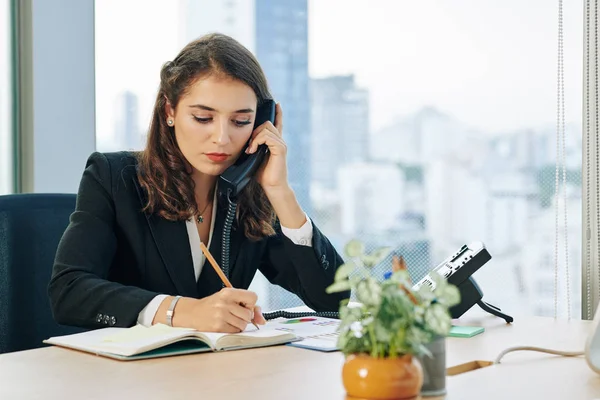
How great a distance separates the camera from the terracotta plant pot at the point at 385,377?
3.15 ft

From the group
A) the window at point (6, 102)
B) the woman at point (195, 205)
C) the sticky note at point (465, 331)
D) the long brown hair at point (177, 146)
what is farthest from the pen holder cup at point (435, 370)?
the window at point (6, 102)

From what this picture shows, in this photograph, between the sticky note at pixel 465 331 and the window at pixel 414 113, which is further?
the window at pixel 414 113

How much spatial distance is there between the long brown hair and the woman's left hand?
0.07 m

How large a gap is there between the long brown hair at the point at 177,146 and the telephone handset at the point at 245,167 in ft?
0.12

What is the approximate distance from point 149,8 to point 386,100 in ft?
3.24

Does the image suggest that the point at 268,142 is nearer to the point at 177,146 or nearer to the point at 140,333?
the point at 177,146

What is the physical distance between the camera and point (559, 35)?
221cm

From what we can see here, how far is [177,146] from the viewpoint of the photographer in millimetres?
2078

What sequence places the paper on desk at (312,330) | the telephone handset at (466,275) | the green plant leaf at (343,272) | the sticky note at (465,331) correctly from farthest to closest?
1. the telephone handset at (466,275)
2. the sticky note at (465,331)
3. the paper on desk at (312,330)
4. the green plant leaf at (343,272)

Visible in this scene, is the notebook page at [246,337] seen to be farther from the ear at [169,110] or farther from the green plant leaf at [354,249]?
the ear at [169,110]

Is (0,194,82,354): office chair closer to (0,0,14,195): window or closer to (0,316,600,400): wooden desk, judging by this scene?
(0,316,600,400): wooden desk

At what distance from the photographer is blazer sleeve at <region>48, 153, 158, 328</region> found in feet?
5.33

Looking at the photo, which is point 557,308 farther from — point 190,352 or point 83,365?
point 83,365

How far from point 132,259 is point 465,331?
0.83m
